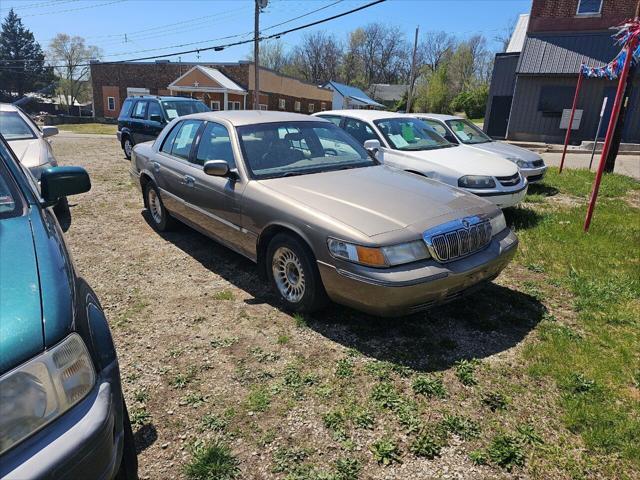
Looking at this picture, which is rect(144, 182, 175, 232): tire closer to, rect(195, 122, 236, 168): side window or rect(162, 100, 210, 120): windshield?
rect(195, 122, 236, 168): side window

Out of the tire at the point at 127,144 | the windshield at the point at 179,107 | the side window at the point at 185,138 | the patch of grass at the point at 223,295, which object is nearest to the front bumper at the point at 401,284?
the patch of grass at the point at 223,295

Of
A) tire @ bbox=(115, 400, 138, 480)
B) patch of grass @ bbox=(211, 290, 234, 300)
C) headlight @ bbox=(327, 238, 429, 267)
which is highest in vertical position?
headlight @ bbox=(327, 238, 429, 267)

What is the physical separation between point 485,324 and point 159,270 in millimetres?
3278

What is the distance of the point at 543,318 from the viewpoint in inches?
148

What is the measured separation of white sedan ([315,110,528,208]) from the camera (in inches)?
243

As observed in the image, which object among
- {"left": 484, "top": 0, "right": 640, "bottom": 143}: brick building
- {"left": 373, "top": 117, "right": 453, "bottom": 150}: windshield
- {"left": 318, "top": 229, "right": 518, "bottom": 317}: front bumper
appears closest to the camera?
{"left": 318, "top": 229, "right": 518, "bottom": 317}: front bumper

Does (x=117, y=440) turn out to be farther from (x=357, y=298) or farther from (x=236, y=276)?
(x=236, y=276)

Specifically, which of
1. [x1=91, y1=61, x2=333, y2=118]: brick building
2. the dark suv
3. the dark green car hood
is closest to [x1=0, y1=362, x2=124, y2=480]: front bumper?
the dark green car hood

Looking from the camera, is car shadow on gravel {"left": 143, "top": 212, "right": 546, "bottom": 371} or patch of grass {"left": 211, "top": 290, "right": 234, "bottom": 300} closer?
car shadow on gravel {"left": 143, "top": 212, "right": 546, "bottom": 371}

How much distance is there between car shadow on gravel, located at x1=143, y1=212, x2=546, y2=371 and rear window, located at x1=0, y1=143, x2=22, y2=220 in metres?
2.08

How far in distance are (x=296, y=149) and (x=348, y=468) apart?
309cm

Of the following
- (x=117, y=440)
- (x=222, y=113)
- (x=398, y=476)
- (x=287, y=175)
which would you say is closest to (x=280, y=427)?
(x=398, y=476)

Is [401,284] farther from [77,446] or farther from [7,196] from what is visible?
[7,196]

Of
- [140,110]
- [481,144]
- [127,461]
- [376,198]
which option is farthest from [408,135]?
[140,110]
